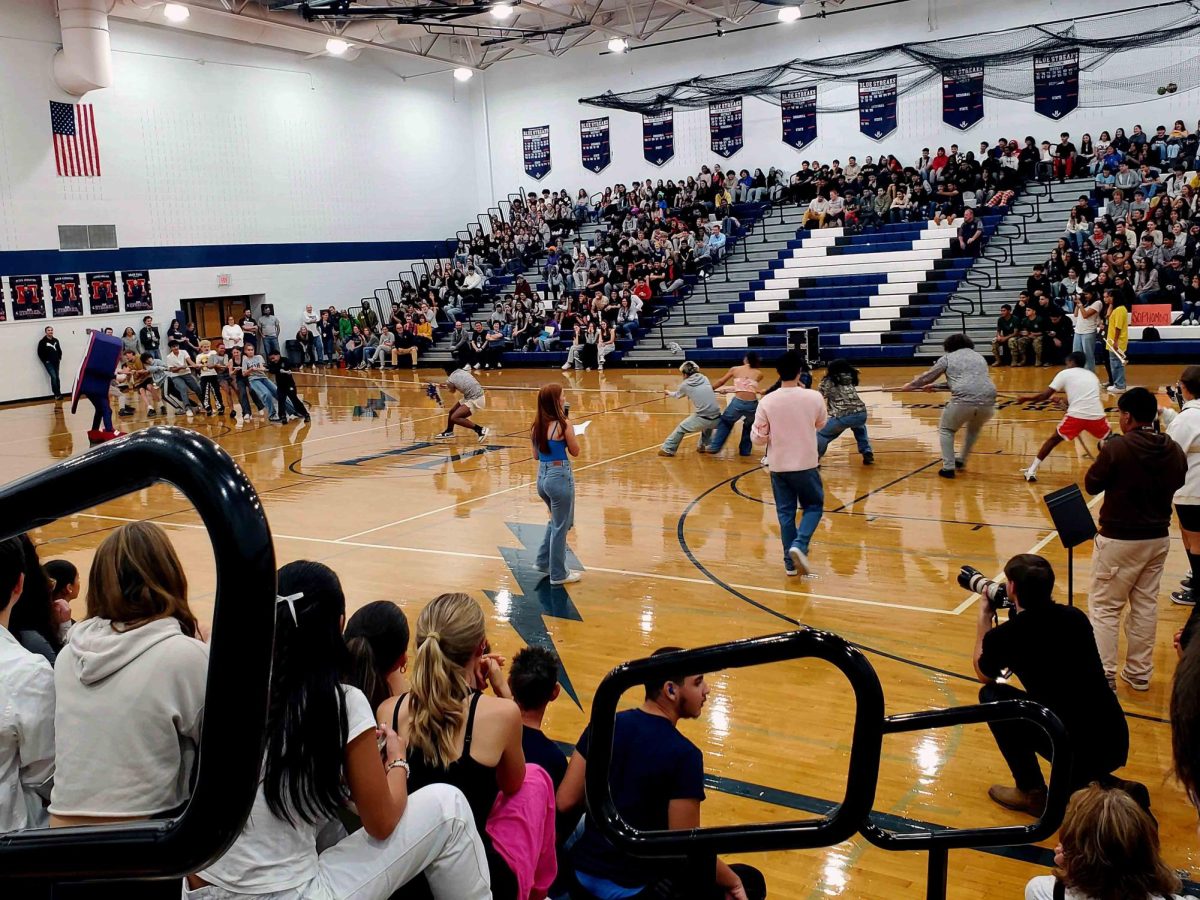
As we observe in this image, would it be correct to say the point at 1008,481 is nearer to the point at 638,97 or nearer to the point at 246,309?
the point at 638,97

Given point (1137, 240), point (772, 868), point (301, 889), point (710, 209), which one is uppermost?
point (710, 209)

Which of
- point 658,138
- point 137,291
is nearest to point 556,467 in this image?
point 137,291

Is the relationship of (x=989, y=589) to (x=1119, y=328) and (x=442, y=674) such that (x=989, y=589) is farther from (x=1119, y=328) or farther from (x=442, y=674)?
(x=1119, y=328)

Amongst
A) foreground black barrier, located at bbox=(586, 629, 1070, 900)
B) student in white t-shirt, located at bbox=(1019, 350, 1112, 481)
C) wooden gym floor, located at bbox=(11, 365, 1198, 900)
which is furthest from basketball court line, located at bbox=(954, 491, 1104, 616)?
foreground black barrier, located at bbox=(586, 629, 1070, 900)

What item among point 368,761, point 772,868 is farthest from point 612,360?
point 368,761

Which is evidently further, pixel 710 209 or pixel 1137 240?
pixel 710 209

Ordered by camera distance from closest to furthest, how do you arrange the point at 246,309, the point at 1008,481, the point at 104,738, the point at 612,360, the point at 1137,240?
the point at 104,738, the point at 1008,481, the point at 1137,240, the point at 612,360, the point at 246,309

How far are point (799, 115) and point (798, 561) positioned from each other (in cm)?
2329

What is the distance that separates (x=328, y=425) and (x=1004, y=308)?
1257cm

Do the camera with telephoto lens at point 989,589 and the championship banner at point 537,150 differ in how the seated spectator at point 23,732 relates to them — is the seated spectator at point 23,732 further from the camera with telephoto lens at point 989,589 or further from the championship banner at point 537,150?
the championship banner at point 537,150

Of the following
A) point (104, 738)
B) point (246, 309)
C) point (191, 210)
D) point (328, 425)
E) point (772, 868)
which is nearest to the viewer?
point (104, 738)

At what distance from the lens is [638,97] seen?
2941 centimetres

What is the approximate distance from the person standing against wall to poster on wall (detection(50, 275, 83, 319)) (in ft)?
1.54

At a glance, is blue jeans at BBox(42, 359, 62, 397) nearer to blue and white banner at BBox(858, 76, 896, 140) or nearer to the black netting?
the black netting
